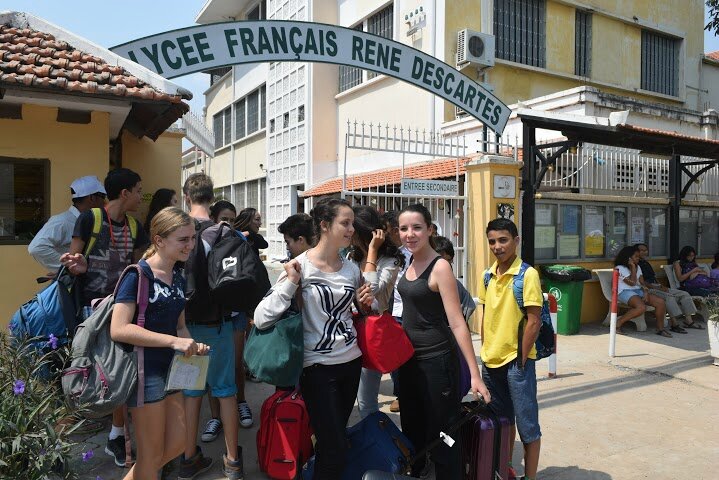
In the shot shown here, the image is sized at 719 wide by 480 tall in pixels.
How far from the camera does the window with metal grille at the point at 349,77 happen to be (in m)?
16.8

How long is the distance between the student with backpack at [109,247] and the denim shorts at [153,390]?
3.90 ft

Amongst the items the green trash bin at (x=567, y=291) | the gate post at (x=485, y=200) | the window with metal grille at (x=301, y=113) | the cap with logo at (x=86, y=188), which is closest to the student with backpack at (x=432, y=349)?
the cap with logo at (x=86, y=188)

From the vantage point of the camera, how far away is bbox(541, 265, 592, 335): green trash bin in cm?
830

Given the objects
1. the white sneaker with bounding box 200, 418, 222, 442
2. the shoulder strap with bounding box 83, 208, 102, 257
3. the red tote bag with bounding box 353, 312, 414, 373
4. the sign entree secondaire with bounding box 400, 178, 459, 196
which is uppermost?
the sign entree secondaire with bounding box 400, 178, 459, 196

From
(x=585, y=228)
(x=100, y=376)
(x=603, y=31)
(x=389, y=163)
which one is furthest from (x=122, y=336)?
(x=603, y=31)

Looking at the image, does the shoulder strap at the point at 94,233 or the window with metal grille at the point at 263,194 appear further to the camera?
the window with metal grille at the point at 263,194

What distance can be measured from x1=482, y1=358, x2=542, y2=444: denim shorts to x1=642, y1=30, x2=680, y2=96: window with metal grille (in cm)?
1652

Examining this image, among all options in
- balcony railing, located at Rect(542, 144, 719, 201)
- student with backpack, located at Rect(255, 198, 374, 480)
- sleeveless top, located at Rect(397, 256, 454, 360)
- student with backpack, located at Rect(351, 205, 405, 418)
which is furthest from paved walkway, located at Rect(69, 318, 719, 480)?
balcony railing, located at Rect(542, 144, 719, 201)

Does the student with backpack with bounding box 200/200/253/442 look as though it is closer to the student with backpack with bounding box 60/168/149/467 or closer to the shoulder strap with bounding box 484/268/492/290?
the student with backpack with bounding box 60/168/149/467

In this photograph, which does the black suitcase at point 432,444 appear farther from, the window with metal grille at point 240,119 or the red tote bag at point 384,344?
the window with metal grille at point 240,119

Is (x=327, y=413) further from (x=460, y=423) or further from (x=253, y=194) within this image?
(x=253, y=194)

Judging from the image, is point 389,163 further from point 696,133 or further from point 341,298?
point 341,298

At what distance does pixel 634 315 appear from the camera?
8.37 meters

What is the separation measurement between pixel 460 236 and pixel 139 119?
4.80m
